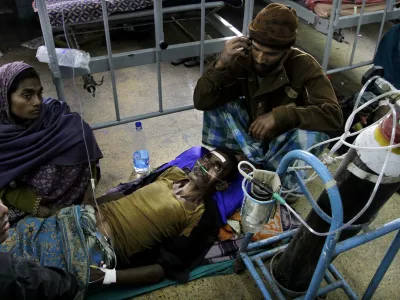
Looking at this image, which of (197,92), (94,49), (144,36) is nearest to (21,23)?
(94,49)

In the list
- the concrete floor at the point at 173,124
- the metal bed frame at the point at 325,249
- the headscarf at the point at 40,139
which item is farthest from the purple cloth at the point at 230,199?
the headscarf at the point at 40,139

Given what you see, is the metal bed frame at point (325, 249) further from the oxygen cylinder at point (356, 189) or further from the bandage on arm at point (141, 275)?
the bandage on arm at point (141, 275)

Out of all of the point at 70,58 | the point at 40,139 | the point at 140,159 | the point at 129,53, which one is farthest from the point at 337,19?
the point at 40,139

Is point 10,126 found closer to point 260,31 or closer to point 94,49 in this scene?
point 260,31

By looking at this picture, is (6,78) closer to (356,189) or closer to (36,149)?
(36,149)

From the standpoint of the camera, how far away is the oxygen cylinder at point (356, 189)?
52.2 inches

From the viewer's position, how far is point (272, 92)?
2.42m

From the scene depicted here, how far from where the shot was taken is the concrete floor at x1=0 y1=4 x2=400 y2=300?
2209mm

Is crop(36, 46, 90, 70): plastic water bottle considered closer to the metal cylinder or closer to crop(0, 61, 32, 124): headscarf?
crop(0, 61, 32, 124): headscarf

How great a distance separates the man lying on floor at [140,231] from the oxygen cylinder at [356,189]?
567mm

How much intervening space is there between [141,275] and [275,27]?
1.51m

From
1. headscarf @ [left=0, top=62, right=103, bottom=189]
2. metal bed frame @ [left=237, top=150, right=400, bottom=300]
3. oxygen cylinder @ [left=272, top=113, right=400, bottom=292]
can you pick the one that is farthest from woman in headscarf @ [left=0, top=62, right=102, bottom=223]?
oxygen cylinder @ [left=272, top=113, right=400, bottom=292]

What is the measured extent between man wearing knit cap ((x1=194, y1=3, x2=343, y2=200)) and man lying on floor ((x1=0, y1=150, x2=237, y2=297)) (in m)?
0.26

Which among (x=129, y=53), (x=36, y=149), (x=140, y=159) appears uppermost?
(x=129, y=53)
